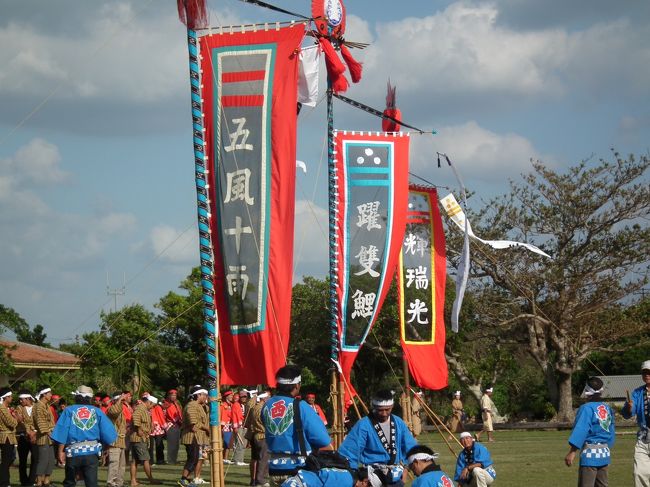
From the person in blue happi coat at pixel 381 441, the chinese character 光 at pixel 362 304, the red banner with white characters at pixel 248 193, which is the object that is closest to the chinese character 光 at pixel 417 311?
the chinese character 光 at pixel 362 304

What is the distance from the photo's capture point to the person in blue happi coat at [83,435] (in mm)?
12273

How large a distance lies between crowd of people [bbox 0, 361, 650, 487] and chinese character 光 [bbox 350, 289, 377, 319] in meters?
1.94

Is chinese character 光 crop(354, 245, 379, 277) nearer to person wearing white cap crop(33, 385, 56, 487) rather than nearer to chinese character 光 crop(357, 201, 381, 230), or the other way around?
chinese character 光 crop(357, 201, 381, 230)

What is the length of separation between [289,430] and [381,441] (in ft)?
3.22

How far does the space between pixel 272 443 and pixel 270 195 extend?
3889 millimetres

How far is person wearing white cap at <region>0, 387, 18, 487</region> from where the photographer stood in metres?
16.1

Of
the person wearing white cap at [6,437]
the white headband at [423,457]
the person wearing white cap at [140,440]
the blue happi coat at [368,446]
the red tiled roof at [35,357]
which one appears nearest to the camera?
the white headband at [423,457]

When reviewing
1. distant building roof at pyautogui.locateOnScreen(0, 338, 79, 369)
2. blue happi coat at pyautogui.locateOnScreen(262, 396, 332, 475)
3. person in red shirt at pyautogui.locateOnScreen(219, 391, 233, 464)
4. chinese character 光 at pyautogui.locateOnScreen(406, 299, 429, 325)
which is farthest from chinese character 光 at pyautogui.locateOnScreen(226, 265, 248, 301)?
distant building roof at pyautogui.locateOnScreen(0, 338, 79, 369)

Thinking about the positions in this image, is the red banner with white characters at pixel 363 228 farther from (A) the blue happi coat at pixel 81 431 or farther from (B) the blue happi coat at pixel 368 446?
(B) the blue happi coat at pixel 368 446

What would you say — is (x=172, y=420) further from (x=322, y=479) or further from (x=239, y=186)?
(x=322, y=479)

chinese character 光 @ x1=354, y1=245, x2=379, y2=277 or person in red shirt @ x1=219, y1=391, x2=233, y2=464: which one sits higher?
chinese character 光 @ x1=354, y1=245, x2=379, y2=277

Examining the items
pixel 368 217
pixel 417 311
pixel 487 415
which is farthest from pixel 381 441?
pixel 487 415

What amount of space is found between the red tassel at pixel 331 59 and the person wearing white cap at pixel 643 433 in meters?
7.44

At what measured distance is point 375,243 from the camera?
1702 cm
